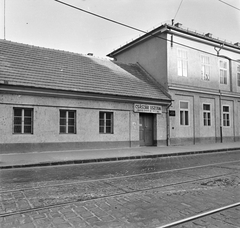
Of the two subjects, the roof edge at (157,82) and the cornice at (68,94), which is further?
the roof edge at (157,82)

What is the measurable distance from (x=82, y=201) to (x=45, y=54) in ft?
44.3

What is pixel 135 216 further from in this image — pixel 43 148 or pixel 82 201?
pixel 43 148

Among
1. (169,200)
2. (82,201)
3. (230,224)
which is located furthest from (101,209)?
(230,224)

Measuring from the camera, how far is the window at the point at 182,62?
19552 millimetres

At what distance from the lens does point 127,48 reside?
23250mm

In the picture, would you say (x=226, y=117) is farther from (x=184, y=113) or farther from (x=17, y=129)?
(x=17, y=129)

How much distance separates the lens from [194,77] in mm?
20312

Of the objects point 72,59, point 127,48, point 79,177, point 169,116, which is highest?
point 127,48

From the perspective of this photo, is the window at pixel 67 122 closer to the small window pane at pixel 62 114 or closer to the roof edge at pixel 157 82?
the small window pane at pixel 62 114

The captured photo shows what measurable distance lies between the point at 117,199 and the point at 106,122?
1061 cm

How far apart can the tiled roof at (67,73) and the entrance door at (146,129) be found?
151 centimetres

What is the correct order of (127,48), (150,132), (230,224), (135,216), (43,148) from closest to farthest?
(230,224) < (135,216) < (43,148) < (150,132) < (127,48)

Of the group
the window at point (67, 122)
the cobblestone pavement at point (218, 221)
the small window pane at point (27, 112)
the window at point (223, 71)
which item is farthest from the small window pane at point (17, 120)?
the window at point (223, 71)

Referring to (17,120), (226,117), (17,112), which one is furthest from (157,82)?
(17,120)
